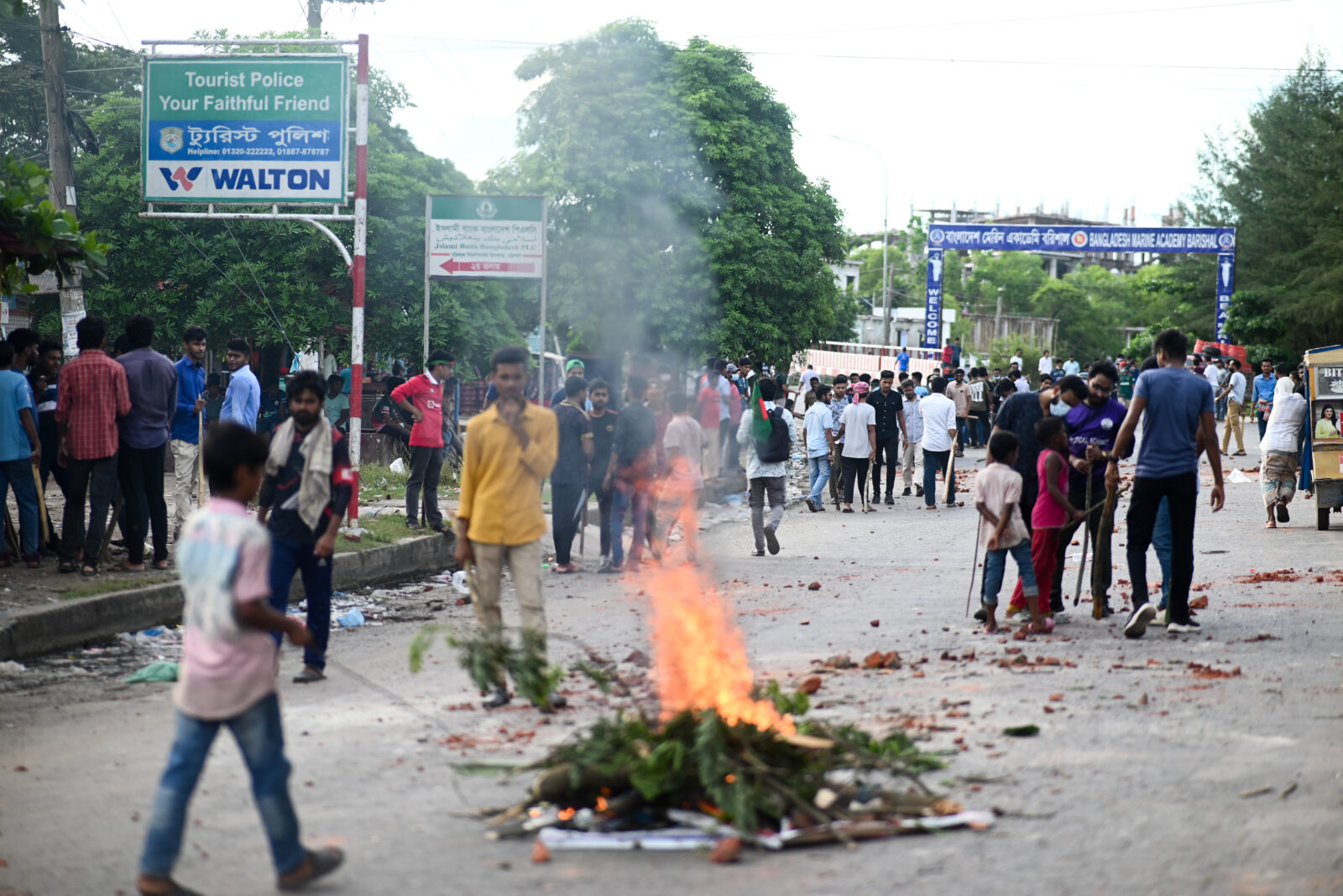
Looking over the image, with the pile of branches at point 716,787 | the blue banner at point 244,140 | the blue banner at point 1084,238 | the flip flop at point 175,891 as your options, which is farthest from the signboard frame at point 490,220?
the blue banner at point 1084,238

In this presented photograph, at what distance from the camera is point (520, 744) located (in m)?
5.70

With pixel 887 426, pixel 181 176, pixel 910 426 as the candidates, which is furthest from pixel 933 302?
pixel 181 176

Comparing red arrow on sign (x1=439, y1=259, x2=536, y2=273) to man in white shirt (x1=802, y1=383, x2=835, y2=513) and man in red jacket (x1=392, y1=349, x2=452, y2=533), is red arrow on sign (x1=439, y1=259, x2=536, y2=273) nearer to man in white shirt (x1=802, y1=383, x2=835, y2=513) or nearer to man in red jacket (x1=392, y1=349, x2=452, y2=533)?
man in red jacket (x1=392, y1=349, x2=452, y2=533)

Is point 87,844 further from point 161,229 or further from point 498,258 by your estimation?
point 161,229

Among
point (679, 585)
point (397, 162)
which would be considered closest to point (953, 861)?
point (679, 585)

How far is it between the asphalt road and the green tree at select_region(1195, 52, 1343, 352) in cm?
3278

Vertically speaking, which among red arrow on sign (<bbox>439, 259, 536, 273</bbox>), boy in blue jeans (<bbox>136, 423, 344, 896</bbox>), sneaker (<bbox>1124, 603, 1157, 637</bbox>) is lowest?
sneaker (<bbox>1124, 603, 1157, 637</bbox>)

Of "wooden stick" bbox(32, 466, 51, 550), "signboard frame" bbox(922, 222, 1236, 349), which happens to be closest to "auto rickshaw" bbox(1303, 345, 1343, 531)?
"wooden stick" bbox(32, 466, 51, 550)

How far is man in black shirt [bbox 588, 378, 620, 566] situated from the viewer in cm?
1199

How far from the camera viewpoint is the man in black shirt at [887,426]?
1856cm

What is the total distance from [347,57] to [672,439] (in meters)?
4.86

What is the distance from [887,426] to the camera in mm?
18578

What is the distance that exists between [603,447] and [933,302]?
2742cm

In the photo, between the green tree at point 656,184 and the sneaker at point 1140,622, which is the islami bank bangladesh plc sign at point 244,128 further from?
the sneaker at point 1140,622
